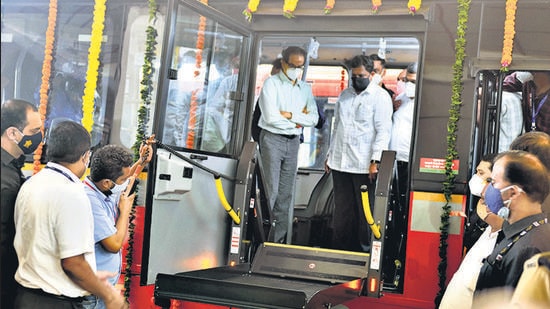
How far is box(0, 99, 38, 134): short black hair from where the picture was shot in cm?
359

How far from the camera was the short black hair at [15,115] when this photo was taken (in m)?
3.59

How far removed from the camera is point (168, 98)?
19.6 ft

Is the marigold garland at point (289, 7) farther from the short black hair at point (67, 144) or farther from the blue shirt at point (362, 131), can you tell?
the short black hair at point (67, 144)

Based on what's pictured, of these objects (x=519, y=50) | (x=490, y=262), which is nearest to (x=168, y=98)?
(x=519, y=50)

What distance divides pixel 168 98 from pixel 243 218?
4.07 ft

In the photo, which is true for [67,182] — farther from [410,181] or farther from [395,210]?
[395,210]

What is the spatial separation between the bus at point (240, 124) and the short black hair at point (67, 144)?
6.30 ft

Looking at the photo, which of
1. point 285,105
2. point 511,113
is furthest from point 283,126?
point 511,113

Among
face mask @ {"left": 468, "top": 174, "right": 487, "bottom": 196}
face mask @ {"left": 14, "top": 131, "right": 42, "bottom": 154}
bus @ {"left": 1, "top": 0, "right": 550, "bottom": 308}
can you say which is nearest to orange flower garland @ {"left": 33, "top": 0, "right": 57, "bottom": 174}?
bus @ {"left": 1, "top": 0, "right": 550, "bottom": 308}

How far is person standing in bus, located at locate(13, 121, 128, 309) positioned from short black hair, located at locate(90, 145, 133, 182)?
0.73 metres

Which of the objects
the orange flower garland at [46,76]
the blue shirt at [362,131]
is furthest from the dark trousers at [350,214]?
the orange flower garland at [46,76]

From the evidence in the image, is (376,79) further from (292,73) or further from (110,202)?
(110,202)

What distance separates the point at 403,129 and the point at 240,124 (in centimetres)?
170

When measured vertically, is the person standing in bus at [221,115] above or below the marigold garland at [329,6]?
below
